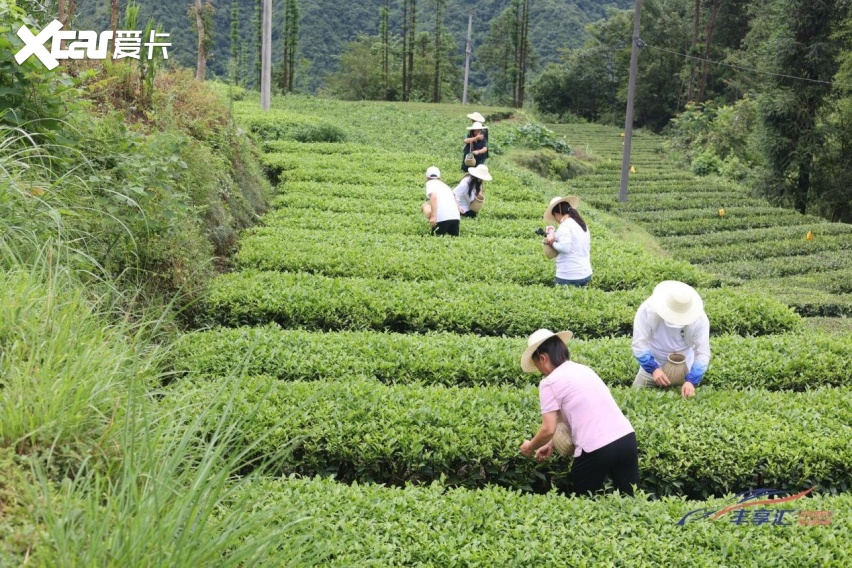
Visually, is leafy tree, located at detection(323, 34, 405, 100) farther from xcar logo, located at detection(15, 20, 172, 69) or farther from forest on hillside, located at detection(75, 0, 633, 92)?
xcar logo, located at detection(15, 20, 172, 69)

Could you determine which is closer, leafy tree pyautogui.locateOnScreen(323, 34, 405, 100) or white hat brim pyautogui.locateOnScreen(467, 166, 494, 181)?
white hat brim pyautogui.locateOnScreen(467, 166, 494, 181)

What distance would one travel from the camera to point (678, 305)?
Answer: 651cm

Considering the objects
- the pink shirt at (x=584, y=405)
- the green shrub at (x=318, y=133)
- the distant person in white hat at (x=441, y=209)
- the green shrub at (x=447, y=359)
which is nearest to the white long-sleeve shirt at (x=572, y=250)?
the green shrub at (x=447, y=359)

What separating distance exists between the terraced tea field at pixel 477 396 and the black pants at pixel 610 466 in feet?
0.95

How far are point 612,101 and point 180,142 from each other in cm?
5362

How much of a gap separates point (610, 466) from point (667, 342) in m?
1.80

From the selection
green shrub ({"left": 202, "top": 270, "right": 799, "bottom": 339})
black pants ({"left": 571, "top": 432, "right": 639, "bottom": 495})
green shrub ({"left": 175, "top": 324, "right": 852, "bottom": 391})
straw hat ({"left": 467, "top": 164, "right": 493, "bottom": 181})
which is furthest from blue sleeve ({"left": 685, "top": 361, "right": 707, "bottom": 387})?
straw hat ({"left": 467, "top": 164, "right": 493, "bottom": 181})

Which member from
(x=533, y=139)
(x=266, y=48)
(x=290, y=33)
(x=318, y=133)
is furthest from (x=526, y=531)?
(x=290, y=33)

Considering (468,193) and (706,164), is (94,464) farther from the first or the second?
(706,164)

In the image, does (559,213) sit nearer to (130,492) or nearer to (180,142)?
(180,142)

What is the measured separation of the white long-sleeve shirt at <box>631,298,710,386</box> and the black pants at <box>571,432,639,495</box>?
1559mm

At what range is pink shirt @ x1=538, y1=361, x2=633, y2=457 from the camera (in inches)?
211

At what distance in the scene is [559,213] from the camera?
9.50 metres

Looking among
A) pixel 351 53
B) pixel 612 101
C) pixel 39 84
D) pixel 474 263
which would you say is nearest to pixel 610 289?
pixel 474 263
